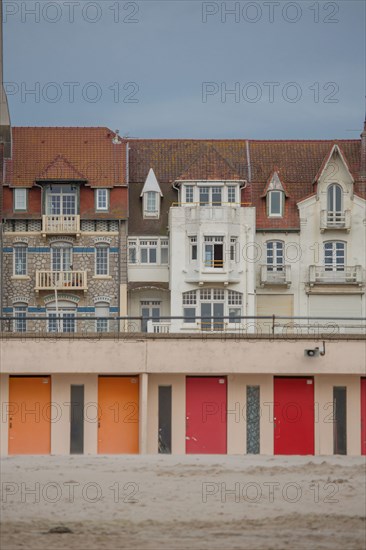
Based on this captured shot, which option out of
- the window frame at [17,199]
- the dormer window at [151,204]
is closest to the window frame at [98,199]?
the dormer window at [151,204]

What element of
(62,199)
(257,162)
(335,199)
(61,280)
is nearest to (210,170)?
(257,162)

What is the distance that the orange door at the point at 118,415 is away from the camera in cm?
3888

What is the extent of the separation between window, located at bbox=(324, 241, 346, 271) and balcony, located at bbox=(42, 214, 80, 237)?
12293 mm

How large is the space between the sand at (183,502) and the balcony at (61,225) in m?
22.8

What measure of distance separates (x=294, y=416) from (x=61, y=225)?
77.2 feet

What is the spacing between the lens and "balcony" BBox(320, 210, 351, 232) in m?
Answer: 59.6

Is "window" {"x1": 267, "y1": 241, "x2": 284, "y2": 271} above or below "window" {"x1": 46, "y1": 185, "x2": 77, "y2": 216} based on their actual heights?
below

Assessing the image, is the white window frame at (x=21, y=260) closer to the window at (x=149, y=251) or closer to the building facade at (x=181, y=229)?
the building facade at (x=181, y=229)

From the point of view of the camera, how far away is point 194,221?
59.0 m

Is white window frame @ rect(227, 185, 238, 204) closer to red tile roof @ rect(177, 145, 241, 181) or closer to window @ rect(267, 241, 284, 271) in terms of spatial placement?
red tile roof @ rect(177, 145, 241, 181)

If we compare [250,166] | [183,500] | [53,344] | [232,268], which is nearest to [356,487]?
[183,500]

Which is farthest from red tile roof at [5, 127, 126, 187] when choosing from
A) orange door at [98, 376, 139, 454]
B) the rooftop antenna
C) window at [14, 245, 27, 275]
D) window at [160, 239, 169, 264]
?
orange door at [98, 376, 139, 454]

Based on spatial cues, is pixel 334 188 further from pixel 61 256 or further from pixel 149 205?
pixel 61 256

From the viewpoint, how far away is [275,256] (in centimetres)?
6003
